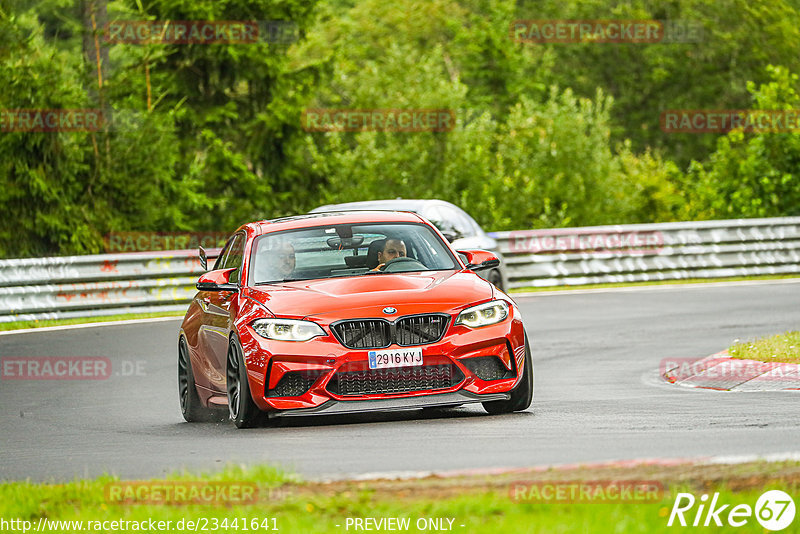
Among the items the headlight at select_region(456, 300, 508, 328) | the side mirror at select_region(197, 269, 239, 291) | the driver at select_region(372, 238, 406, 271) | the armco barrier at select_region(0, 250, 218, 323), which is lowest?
the armco barrier at select_region(0, 250, 218, 323)

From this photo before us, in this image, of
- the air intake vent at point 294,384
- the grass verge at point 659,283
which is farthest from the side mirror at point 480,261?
the grass verge at point 659,283

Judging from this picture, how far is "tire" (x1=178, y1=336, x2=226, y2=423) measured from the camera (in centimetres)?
1151

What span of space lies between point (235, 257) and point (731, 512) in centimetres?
643

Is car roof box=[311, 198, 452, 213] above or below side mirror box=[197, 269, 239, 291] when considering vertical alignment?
below

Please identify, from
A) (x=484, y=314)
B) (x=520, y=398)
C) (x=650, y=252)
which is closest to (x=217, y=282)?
(x=484, y=314)

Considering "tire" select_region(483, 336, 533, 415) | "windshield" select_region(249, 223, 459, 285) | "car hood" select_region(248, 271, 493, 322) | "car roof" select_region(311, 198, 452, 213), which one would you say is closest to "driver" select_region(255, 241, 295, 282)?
"windshield" select_region(249, 223, 459, 285)

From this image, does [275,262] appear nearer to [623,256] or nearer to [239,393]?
[239,393]

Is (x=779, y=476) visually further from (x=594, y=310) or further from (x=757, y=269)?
(x=757, y=269)

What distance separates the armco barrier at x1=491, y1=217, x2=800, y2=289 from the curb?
12.6m

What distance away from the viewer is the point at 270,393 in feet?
31.7

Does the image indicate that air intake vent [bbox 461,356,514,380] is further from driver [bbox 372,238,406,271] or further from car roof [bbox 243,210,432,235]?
car roof [bbox 243,210,432,235]

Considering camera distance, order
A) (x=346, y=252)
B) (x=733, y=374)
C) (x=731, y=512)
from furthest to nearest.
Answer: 1. (x=733, y=374)
2. (x=346, y=252)
3. (x=731, y=512)

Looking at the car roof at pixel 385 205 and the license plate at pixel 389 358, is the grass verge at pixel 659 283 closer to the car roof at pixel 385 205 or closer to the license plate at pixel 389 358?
the car roof at pixel 385 205

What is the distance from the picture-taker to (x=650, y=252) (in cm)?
2700
